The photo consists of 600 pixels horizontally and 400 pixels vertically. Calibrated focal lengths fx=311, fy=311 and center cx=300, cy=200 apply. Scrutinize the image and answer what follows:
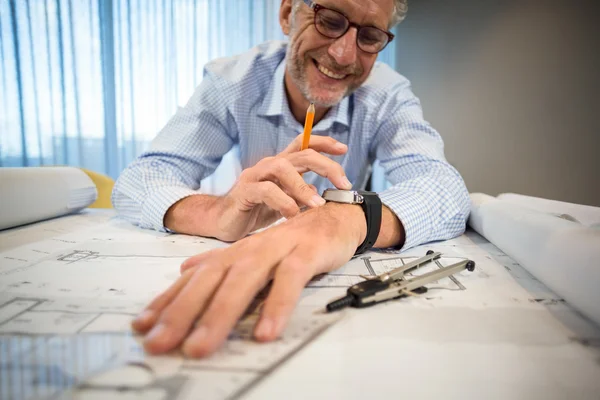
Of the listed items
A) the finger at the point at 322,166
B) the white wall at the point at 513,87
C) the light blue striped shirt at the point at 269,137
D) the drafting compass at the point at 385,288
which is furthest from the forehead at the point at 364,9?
the white wall at the point at 513,87

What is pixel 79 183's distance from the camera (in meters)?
1.00

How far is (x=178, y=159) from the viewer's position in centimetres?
98

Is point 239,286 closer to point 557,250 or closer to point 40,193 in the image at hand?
point 557,250

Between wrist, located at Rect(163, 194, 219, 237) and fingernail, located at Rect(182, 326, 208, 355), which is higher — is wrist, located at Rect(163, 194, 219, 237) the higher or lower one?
the lower one

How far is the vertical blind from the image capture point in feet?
7.49

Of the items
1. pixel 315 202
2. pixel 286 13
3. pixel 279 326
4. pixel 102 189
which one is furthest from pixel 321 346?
pixel 102 189

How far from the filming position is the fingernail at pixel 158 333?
283 millimetres

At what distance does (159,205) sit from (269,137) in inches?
21.1

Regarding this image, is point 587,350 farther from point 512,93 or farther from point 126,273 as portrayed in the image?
point 512,93

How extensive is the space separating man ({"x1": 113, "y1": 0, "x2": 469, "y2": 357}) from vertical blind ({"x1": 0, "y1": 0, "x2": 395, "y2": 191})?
1478 mm

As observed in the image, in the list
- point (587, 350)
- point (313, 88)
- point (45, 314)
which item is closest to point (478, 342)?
point (587, 350)

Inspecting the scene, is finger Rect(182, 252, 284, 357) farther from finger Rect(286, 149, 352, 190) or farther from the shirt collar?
the shirt collar

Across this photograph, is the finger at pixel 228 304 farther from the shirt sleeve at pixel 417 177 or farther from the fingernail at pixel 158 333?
the shirt sleeve at pixel 417 177

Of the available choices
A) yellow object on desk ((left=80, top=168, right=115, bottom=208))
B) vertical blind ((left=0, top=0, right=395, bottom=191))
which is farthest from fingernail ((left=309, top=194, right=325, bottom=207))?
vertical blind ((left=0, top=0, right=395, bottom=191))
